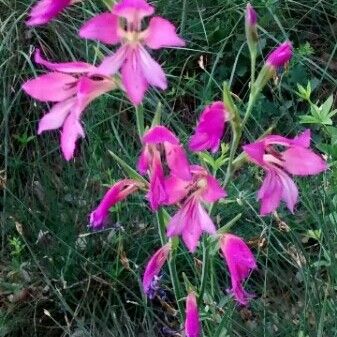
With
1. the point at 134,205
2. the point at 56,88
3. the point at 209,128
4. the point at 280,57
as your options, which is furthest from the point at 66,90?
the point at 134,205

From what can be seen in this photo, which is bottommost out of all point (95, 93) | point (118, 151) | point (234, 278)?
point (118, 151)

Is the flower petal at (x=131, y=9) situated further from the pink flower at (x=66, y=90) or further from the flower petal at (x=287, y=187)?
the flower petal at (x=287, y=187)

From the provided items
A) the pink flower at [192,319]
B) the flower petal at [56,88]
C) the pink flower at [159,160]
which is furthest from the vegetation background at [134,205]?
the flower petal at [56,88]

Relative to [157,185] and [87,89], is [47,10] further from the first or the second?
[157,185]

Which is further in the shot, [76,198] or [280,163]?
[76,198]

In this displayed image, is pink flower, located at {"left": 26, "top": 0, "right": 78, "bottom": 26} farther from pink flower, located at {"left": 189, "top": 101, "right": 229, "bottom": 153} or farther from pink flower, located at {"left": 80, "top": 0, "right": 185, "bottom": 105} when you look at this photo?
pink flower, located at {"left": 189, "top": 101, "right": 229, "bottom": 153}

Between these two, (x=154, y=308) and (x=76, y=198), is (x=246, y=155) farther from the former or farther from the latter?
(x=76, y=198)

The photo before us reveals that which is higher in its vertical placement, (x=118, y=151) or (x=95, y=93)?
(x=95, y=93)

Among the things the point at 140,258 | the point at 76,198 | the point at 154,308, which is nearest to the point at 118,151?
the point at 76,198
